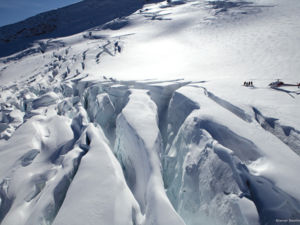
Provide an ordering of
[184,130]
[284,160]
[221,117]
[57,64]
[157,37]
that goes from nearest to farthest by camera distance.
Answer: [284,160] < [221,117] < [184,130] < [57,64] < [157,37]

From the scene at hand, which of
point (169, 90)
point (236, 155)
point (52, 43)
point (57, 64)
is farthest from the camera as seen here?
point (52, 43)

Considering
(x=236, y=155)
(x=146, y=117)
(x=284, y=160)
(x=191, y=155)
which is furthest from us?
(x=146, y=117)

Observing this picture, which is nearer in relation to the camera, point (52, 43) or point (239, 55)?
point (239, 55)

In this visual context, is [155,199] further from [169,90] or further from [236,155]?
[169,90]

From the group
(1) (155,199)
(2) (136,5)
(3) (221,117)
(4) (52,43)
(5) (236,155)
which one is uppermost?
(2) (136,5)

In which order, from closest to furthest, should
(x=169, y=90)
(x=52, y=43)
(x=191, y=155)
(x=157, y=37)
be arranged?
(x=191, y=155), (x=169, y=90), (x=157, y=37), (x=52, y=43)

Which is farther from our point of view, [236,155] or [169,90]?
[169,90]

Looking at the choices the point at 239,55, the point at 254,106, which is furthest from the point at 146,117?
the point at 239,55

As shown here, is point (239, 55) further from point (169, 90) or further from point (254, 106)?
point (254, 106)

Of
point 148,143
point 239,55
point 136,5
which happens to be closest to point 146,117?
Answer: point 148,143

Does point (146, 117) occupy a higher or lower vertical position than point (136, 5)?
lower
